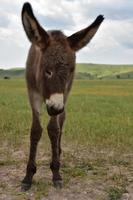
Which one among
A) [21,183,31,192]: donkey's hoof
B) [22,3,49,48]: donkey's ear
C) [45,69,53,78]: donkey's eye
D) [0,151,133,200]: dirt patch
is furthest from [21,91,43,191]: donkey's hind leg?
[22,3,49,48]: donkey's ear

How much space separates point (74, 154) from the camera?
11.5m

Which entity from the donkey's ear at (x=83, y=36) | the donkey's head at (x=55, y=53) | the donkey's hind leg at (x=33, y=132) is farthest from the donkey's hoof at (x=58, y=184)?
the donkey's ear at (x=83, y=36)

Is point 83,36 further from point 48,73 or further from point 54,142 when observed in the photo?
point 54,142

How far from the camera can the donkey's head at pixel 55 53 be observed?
6.93 meters

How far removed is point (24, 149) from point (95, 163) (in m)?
2.55

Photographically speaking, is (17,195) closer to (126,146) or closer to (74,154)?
(74,154)

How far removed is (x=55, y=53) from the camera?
23.5 feet

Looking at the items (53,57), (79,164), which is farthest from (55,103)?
(79,164)

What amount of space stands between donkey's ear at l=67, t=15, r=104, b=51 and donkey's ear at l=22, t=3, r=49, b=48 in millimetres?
492

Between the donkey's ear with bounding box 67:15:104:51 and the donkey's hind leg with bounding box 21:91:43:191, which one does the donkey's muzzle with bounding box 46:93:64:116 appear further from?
the donkey's hind leg with bounding box 21:91:43:191

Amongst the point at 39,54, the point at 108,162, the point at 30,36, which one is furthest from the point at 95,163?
the point at 30,36

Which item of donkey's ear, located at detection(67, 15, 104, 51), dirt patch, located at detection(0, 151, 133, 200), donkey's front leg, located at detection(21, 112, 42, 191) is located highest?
donkey's ear, located at detection(67, 15, 104, 51)

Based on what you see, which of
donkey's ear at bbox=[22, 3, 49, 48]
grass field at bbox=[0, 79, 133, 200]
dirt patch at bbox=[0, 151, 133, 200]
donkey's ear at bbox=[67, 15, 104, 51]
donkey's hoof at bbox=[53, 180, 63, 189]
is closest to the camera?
donkey's ear at bbox=[22, 3, 49, 48]

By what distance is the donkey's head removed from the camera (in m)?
6.93
